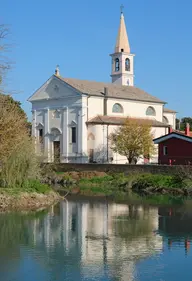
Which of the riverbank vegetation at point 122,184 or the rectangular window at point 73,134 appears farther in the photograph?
the rectangular window at point 73,134

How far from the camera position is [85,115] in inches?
2351

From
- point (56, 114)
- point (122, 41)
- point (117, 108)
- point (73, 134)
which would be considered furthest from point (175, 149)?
point (122, 41)

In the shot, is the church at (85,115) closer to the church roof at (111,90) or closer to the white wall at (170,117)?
the church roof at (111,90)

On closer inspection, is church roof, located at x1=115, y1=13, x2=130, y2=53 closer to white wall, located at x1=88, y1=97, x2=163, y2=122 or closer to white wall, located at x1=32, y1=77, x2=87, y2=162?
white wall, located at x1=88, y1=97, x2=163, y2=122

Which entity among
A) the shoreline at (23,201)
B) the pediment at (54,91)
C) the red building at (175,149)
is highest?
the pediment at (54,91)

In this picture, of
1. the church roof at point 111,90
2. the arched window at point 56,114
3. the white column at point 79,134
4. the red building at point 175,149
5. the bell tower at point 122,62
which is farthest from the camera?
the bell tower at point 122,62

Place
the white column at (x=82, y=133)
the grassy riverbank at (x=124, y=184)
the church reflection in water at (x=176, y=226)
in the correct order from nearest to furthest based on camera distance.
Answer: the church reflection in water at (x=176, y=226), the grassy riverbank at (x=124, y=184), the white column at (x=82, y=133)

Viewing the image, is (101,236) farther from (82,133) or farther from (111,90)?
(111,90)

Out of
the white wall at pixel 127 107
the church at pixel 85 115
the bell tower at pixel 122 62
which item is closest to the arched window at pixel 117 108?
the church at pixel 85 115

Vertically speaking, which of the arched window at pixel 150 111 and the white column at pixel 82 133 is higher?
the arched window at pixel 150 111

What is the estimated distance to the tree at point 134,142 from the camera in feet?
178

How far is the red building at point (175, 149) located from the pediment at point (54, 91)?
563 inches

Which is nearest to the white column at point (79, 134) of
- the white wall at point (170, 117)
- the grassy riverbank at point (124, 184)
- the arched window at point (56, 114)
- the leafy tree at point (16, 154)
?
the arched window at point (56, 114)

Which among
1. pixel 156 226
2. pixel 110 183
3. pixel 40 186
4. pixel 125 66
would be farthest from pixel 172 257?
pixel 125 66
